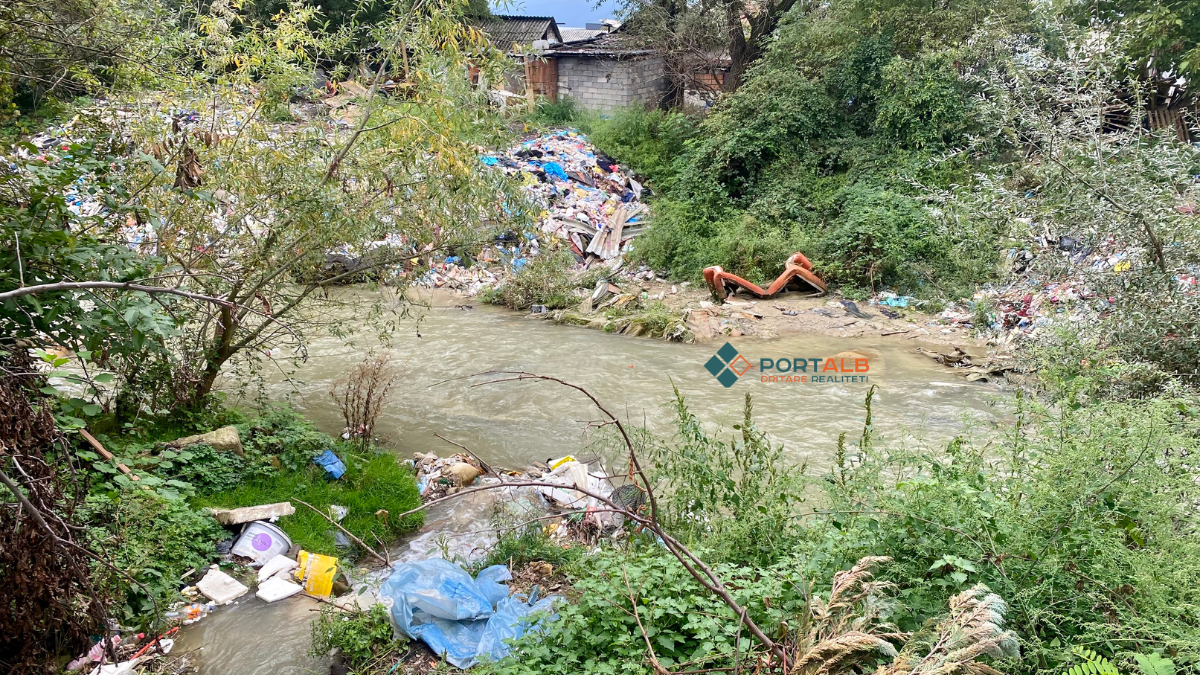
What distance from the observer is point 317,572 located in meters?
3.43

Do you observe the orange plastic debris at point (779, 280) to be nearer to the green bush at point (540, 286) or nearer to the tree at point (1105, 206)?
the green bush at point (540, 286)

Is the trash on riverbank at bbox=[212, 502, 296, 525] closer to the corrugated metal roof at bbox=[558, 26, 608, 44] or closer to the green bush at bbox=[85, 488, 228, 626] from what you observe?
the green bush at bbox=[85, 488, 228, 626]

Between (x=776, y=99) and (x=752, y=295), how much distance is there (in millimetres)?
4279

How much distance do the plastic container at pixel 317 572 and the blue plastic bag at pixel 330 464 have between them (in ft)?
3.10

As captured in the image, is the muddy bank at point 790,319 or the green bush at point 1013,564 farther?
the muddy bank at point 790,319

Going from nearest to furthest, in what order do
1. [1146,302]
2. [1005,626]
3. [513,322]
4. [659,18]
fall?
1. [1005,626]
2. [1146,302]
3. [513,322]
4. [659,18]

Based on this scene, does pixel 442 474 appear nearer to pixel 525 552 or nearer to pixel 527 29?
pixel 525 552

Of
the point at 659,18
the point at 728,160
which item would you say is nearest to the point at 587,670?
the point at 728,160

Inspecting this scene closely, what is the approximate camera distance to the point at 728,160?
41.2 feet

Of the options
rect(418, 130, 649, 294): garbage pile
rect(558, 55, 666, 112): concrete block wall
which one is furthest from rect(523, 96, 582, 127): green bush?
rect(418, 130, 649, 294): garbage pile

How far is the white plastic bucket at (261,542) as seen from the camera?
11.7ft

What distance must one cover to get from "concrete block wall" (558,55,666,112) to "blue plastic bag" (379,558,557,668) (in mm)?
15162

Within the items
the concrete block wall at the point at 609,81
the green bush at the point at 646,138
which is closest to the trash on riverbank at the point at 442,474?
the green bush at the point at 646,138

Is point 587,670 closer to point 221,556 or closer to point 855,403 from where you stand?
point 221,556
